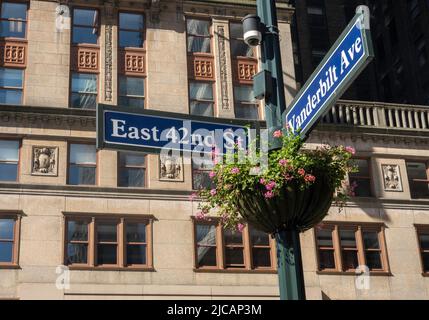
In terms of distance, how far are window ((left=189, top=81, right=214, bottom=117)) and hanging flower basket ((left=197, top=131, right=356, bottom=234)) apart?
2392 centimetres

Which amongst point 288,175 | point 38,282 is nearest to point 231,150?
point 288,175

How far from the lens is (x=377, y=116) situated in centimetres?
3400

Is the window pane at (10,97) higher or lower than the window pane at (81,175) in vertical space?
higher

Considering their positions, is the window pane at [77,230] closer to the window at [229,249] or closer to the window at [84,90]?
the window at [229,249]

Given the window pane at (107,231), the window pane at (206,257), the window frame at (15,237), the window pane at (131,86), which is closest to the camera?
the window frame at (15,237)

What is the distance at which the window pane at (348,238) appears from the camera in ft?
102

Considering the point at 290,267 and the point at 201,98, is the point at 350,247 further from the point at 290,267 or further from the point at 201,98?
the point at 290,267

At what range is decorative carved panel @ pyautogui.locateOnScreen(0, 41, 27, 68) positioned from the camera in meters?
30.4

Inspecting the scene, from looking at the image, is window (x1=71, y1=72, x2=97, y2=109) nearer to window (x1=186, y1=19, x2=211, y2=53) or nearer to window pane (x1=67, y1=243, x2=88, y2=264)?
window (x1=186, y1=19, x2=211, y2=53)

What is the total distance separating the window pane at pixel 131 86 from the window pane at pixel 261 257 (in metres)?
8.55

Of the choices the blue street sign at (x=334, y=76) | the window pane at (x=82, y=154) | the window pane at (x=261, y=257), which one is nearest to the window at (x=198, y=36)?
the window pane at (x=82, y=154)

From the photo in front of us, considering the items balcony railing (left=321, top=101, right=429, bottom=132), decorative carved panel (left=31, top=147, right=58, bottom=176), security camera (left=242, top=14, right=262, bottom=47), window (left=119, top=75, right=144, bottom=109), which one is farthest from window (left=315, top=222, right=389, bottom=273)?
security camera (left=242, top=14, right=262, bottom=47)

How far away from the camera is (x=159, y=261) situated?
1118 inches
